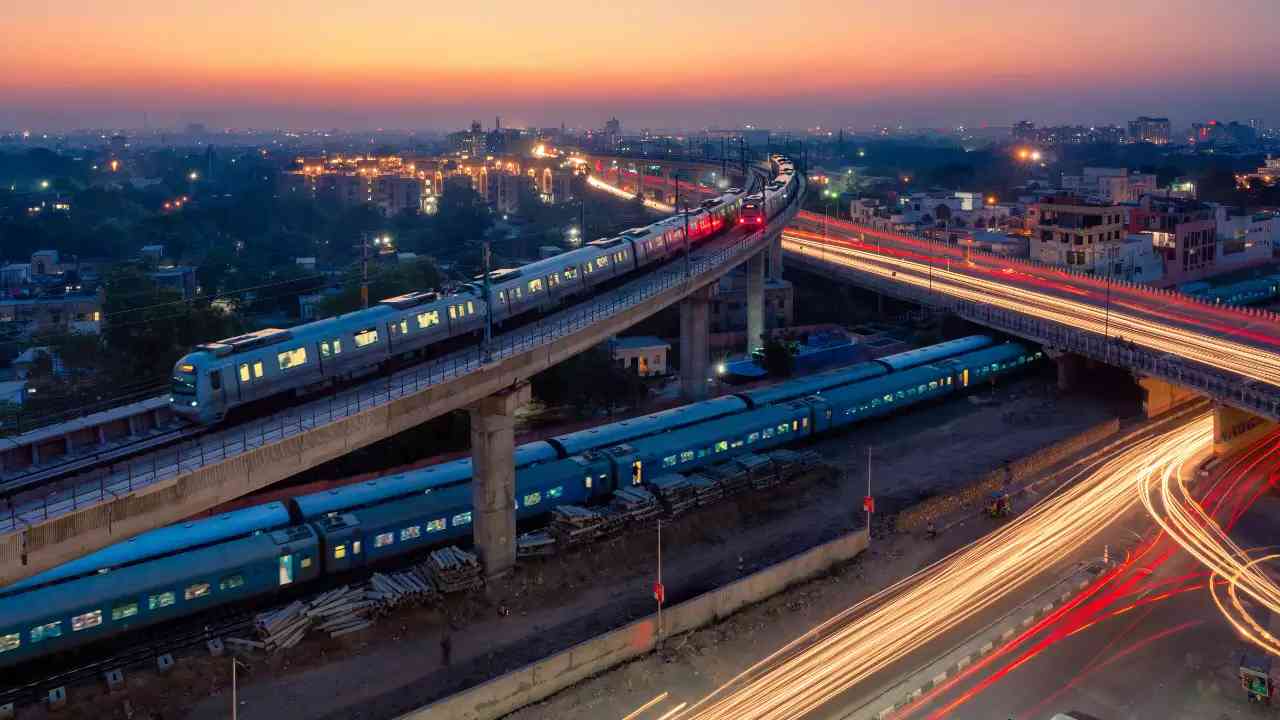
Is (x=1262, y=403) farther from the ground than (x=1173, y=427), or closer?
farther from the ground

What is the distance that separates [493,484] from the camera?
2906cm

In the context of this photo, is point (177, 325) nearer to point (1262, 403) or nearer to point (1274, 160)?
point (1262, 403)

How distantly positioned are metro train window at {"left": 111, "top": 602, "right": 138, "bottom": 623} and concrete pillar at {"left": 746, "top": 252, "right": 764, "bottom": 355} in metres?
39.6

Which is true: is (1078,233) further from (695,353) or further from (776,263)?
(695,353)

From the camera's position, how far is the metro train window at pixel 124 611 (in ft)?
78.9

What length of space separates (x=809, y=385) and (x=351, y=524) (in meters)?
23.8

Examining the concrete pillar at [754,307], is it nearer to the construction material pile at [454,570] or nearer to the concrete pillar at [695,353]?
the concrete pillar at [695,353]

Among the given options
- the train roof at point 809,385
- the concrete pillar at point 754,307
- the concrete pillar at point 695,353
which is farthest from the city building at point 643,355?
the train roof at point 809,385

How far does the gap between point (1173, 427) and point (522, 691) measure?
35119 mm

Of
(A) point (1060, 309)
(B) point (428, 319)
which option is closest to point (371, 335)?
(B) point (428, 319)

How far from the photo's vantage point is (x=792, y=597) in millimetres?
29000

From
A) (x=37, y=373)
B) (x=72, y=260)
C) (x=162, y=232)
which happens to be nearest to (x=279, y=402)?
(x=37, y=373)

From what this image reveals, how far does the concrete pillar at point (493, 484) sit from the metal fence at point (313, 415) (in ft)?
5.57

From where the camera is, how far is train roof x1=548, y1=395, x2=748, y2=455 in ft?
118
